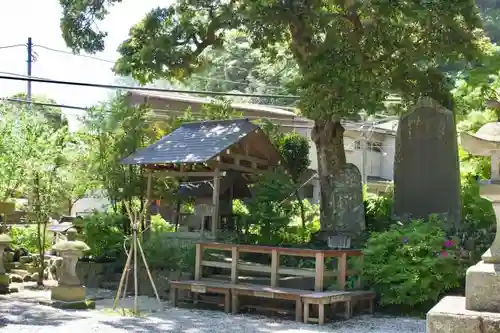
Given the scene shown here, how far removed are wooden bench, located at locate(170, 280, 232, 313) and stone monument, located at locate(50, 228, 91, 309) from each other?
1.74 meters

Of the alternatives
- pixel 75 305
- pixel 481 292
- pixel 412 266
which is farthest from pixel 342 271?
pixel 481 292

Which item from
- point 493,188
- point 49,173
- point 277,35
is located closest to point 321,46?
point 277,35

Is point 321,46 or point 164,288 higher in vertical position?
point 321,46

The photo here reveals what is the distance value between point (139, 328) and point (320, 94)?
260 inches

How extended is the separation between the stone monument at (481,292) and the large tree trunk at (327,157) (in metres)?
10.9

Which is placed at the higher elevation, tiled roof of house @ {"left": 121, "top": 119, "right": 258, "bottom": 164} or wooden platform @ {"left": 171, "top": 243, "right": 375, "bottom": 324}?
tiled roof of house @ {"left": 121, "top": 119, "right": 258, "bottom": 164}

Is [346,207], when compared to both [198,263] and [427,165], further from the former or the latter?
[198,263]

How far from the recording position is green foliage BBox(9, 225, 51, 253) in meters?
19.8

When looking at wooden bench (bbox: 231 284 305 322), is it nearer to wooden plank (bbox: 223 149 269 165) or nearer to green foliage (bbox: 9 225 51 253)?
wooden plank (bbox: 223 149 269 165)

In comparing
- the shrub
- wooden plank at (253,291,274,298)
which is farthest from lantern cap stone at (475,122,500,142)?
the shrub

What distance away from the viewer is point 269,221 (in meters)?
15.9

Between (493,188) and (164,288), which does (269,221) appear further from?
(493,188)

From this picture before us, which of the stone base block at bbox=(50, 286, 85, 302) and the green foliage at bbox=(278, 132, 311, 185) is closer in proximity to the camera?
the stone base block at bbox=(50, 286, 85, 302)

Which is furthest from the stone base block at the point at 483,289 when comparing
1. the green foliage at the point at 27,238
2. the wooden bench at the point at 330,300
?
the green foliage at the point at 27,238
